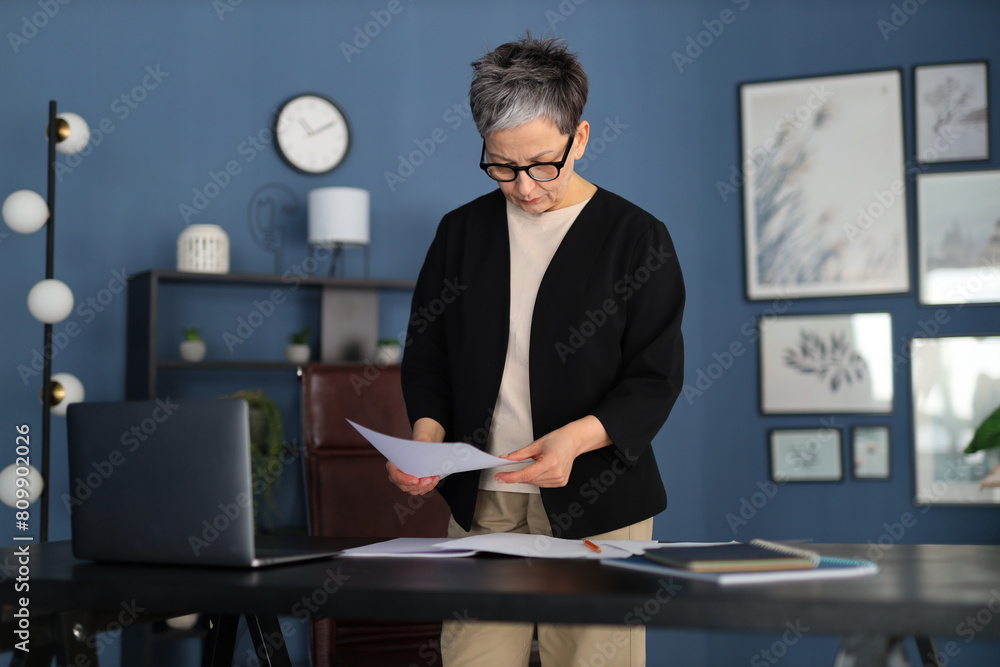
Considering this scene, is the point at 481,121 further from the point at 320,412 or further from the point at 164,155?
the point at 164,155

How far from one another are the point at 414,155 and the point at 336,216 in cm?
56

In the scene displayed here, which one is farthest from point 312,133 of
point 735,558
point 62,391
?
point 735,558

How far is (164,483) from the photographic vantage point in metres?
1.13

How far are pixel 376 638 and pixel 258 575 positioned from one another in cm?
120

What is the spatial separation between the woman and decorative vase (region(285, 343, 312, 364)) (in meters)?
1.74

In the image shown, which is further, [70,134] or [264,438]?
[264,438]

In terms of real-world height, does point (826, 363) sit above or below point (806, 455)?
above

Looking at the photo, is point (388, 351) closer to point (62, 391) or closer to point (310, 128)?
point (310, 128)

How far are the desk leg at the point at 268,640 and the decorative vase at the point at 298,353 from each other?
6.02 ft

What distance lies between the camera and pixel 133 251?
3.20m

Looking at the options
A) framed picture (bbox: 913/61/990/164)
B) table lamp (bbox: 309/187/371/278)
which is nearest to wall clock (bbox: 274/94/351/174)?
table lamp (bbox: 309/187/371/278)

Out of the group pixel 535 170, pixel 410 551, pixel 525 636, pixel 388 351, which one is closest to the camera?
pixel 410 551

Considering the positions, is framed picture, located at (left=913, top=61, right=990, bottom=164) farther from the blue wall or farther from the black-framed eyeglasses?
the black-framed eyeglasses

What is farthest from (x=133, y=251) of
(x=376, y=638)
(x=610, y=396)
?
(x=610, y=396)
